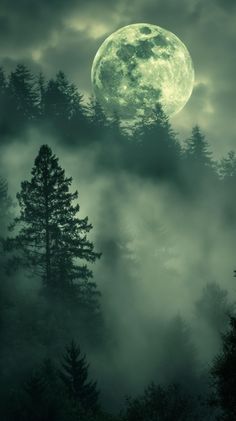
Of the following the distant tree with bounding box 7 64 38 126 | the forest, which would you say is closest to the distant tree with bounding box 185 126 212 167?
the forest

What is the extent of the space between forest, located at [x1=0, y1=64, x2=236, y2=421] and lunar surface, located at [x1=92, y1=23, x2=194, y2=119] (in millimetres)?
3028

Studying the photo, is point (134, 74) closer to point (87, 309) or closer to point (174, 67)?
point (174, 67)

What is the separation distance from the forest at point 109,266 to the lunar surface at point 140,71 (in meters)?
3.03

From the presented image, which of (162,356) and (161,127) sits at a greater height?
(161,127)

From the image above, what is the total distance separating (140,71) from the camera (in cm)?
9231

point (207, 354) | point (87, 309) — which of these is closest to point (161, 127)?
point (207, 354)

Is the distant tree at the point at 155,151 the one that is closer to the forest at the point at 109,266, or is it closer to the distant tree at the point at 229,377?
the forest at the point at 109,266

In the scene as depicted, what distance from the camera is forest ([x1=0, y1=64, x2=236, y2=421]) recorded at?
37344 mm

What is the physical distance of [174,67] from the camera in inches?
3725

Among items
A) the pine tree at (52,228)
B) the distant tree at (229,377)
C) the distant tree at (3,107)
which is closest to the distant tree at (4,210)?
the pine tree at (52,228)

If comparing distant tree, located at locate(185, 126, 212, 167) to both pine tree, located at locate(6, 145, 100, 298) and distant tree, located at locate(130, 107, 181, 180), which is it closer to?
distant tree, located at locate(130, 107, 181, 180)

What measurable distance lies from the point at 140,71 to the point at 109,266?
124 ft

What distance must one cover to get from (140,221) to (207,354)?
89.1 ft

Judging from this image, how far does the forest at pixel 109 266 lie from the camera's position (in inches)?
1470
